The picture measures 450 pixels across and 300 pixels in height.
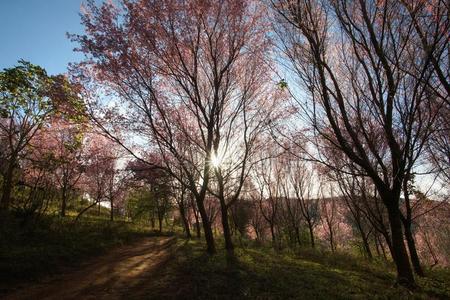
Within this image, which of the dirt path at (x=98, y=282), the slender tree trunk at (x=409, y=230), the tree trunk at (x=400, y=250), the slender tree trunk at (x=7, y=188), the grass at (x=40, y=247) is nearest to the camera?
the dirt path at (x=98, y=282)

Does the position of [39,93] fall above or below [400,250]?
above

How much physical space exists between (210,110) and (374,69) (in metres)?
6.63

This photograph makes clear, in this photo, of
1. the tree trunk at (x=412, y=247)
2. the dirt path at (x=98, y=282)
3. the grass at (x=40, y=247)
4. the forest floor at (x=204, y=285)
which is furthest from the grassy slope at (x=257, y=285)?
the grass at (x=40, y=247)

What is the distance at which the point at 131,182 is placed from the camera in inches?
544

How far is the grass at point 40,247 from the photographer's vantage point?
728cm

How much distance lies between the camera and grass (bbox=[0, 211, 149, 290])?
23.9ft

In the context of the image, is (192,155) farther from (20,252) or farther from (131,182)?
(20,252)

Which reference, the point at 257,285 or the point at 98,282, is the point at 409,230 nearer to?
the point at 257,285

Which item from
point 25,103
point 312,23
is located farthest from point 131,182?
Answer: point 312,23

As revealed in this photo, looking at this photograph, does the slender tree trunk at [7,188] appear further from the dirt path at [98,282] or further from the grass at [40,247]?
the dirt path at [98,282]

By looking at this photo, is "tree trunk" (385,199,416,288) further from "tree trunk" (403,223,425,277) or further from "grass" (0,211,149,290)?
"grass" (0,211,149,290)

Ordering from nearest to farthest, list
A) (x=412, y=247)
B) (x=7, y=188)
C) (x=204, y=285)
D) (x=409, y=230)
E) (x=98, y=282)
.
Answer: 1. (x=204, y=285)
2. (x=98, y=282)
3. (x=409, y=230)
4. (x=412, y=247)
5. (x=7, y=188)

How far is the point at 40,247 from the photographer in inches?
377

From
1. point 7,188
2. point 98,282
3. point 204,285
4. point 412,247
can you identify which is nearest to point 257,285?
point 204,285
